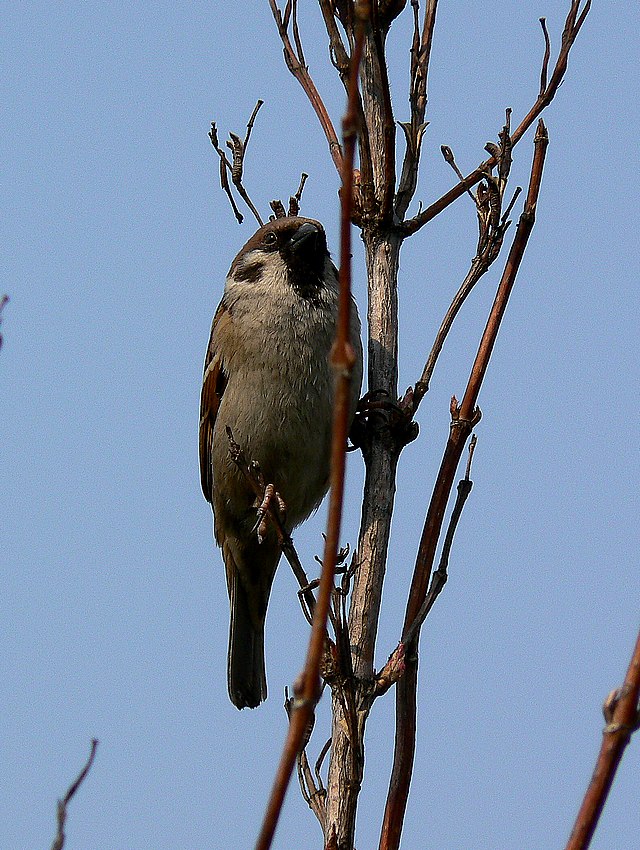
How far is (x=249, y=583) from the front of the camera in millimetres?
5367

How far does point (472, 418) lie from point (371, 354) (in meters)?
0.80

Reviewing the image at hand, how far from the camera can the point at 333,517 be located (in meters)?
1.24

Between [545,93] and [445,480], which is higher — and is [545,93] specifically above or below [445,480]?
above

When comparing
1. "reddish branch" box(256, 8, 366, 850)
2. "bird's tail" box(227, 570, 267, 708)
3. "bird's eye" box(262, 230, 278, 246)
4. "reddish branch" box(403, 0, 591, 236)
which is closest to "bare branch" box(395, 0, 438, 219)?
"reddish branch" box(403, 0, 591, 236)

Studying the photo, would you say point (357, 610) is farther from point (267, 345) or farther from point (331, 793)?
point (267, 345)

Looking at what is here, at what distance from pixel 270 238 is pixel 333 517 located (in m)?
3.91

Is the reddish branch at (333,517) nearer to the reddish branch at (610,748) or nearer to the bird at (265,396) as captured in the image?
the reddish branch at (610,748)

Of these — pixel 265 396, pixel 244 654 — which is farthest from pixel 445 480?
pixel 244 654

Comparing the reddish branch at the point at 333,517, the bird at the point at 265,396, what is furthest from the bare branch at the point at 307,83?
the reddish branch at the point at 333,517

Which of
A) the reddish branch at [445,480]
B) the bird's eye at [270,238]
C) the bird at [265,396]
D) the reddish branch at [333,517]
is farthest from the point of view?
the bird's eye at [270,238]

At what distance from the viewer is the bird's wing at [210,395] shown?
5.07 metres

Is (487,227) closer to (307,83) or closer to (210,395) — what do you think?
(307,83)

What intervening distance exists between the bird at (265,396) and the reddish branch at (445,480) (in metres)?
1.15

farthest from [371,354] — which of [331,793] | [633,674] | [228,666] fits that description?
[633,674]
